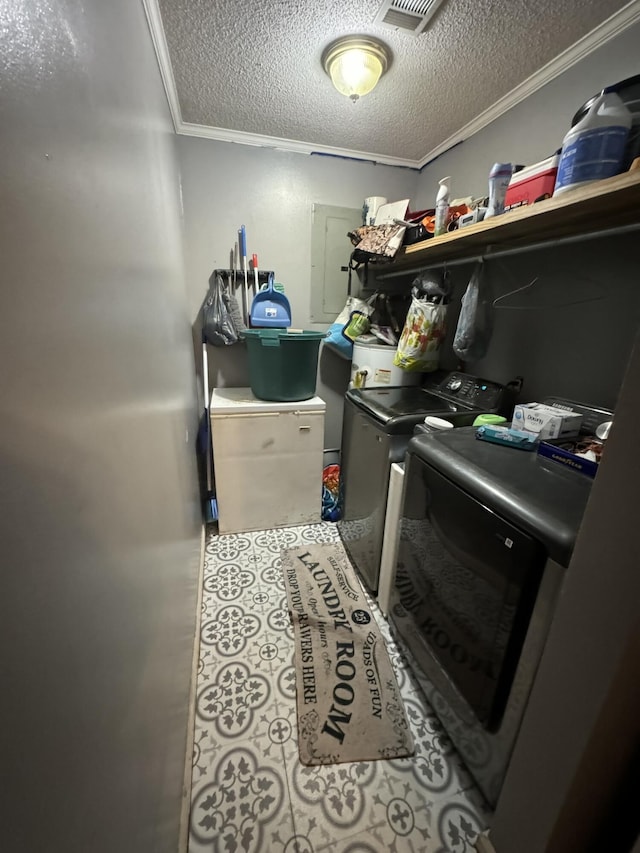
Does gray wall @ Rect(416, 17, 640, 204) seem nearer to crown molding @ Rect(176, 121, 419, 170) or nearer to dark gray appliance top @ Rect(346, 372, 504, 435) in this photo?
crown molding @ Rect(176, 121, 419, 170)

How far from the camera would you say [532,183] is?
104cm

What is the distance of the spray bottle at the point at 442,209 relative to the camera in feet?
4.58

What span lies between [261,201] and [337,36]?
0.93 metres

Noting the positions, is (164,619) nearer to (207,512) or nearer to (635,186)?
(207,512)

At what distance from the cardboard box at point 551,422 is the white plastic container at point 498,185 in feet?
2.33

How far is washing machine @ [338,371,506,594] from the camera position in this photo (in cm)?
136

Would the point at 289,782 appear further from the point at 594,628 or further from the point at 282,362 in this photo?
the point at 282,362

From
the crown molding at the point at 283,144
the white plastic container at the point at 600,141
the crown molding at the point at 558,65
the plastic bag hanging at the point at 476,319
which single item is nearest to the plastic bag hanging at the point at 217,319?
the crown molding at the point at 283,144

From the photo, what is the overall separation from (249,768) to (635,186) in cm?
187

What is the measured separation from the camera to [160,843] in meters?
0.69

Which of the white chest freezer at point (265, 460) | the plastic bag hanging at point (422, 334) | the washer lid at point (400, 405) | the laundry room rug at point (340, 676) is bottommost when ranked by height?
the laundry room rug at point (340, 676)

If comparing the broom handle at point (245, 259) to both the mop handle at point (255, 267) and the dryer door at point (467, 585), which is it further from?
the dryer door at point (467, 585)

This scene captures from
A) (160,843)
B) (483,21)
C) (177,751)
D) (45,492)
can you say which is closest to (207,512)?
(177,751)

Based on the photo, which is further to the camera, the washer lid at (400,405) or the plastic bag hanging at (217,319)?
Result: the plastic bag hanging at (217,319)
